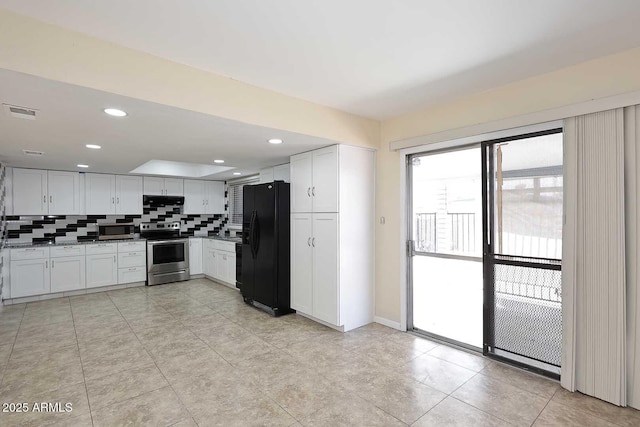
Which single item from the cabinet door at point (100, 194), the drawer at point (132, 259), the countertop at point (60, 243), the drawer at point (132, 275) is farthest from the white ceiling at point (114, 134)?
the drawer at point (132, 275)

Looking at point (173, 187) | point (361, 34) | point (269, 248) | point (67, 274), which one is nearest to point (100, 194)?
point (173, 187)

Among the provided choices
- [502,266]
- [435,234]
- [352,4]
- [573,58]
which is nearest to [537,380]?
[502,266]

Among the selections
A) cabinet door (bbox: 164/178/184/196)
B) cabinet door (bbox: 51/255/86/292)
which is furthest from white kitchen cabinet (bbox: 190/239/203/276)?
cabinet door (bbox: 51/255/86/292)

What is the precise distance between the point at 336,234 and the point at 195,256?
13.5 ft

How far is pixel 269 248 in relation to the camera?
4.21 metres

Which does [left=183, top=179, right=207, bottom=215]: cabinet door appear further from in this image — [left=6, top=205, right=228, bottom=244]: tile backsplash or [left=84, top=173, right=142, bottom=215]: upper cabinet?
[left=84, top=173, right=142, bottom=215]: upper cabinet

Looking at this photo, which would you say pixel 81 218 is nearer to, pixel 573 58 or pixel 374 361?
pixel 374 361

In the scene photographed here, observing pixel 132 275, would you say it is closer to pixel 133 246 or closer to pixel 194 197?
pixel 133 246

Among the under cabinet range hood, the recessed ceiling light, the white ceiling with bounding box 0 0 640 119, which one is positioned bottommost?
the under cabinet range hood

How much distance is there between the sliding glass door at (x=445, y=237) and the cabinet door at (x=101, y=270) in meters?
5.10

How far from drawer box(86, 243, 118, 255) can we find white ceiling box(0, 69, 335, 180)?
139 centimetres

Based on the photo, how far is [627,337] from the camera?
2.17 m

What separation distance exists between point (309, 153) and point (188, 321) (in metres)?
2.62

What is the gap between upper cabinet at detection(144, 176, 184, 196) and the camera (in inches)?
243
